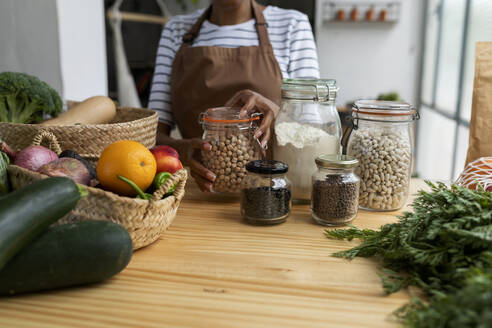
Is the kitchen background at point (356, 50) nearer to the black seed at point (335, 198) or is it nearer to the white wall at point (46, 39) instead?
the white wall at point (46, 39)

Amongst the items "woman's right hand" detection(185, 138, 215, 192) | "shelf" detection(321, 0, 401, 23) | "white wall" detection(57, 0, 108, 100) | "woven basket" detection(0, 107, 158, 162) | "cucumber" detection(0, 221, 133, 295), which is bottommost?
"cucumber" detection(0, 221, 133, 295)

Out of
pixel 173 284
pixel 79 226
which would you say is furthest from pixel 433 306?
pixel 79 226

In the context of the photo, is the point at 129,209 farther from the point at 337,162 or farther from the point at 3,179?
the point at 337,162

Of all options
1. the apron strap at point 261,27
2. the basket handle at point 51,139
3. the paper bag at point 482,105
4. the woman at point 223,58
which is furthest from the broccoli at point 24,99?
the paper bag at point 482,105

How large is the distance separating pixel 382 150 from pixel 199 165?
16.3 inches

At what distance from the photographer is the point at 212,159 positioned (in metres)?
0.94

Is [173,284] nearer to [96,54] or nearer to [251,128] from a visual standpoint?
[251,128]

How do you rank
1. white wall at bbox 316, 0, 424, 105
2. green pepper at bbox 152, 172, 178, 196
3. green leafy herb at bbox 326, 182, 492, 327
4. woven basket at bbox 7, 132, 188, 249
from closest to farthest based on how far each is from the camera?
1. green leafy herb at bbox 326, 182, 492, 327
2. woven basket at bbox 7, 132, 188, 249
3. green pepper at bbox 152, 172, 178, 196
4. white wall at bbox 316, 0, 424, 105

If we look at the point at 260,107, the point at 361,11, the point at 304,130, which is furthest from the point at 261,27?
the point at 361,11

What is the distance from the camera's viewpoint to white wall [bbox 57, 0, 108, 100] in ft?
5.66

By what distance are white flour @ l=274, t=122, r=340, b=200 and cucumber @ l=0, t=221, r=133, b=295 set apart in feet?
1.48

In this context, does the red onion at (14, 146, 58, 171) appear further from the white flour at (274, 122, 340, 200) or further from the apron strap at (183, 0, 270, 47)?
the apron strap at (183, 0, 270, 47)

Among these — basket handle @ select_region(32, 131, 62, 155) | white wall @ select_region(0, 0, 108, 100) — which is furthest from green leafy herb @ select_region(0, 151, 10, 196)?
white wall @ select_region(0, 0, 108, 100)

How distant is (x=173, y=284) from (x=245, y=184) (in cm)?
28
